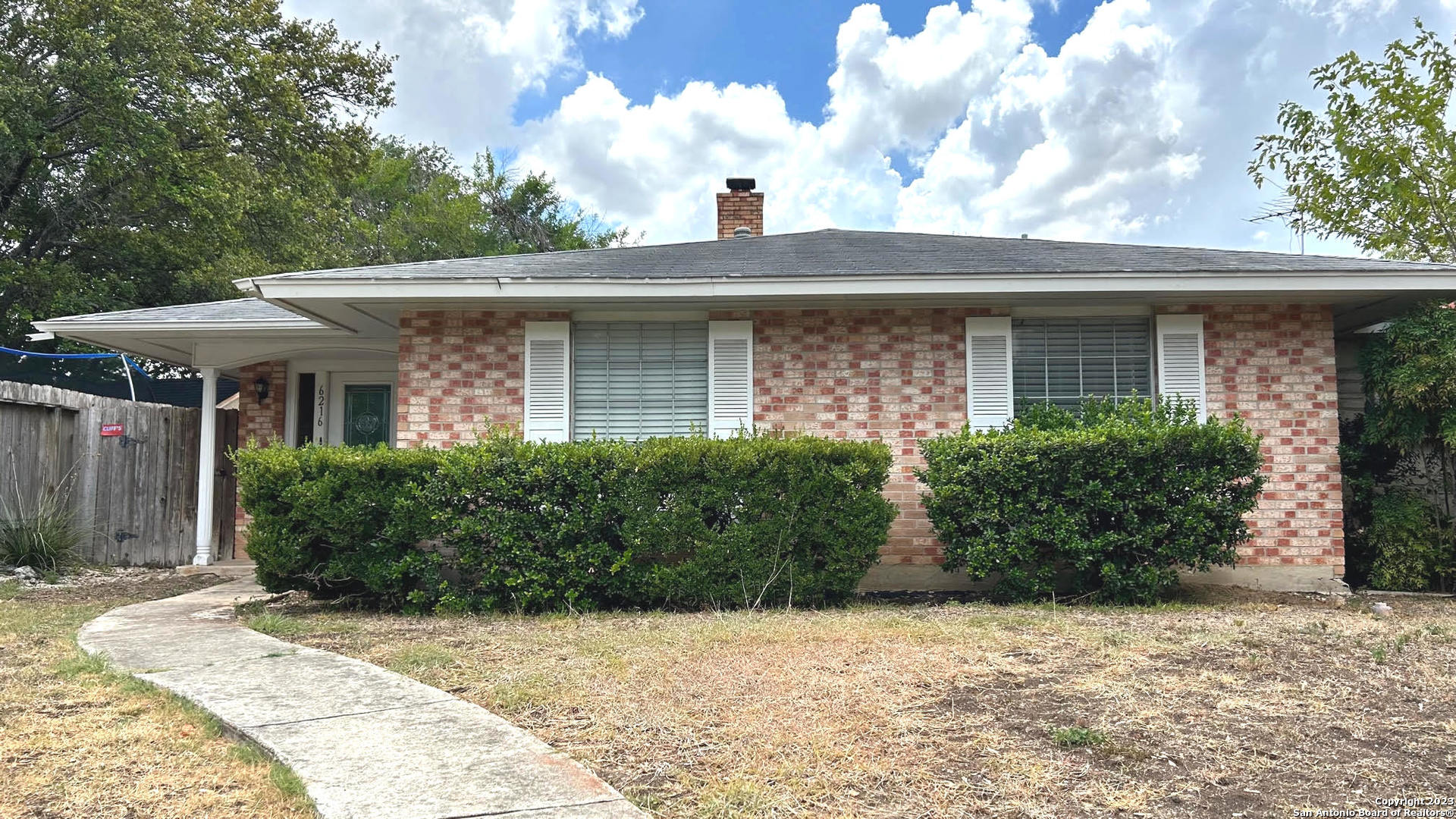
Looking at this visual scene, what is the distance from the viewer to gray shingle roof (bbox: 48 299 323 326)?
9398 millimetres

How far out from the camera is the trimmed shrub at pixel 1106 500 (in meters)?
6.68

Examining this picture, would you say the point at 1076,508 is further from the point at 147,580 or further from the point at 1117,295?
the point at 147,580

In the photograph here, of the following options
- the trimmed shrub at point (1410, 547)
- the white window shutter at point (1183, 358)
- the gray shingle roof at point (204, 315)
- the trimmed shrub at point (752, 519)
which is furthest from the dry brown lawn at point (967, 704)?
the gray shingle roof at point (204, 315)

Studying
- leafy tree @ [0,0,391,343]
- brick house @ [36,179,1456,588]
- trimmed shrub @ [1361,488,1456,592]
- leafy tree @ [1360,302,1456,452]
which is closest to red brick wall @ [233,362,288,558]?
brick house @ [36,179,1456,588]

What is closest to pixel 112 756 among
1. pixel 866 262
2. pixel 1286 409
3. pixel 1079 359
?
pixel 866 262

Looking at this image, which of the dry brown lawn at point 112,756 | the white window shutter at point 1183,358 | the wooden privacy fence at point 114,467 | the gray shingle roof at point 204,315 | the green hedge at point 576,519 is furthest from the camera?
the gray shingle roof at point 204,315

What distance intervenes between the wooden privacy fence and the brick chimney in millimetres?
6701

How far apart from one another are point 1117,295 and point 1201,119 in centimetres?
1058

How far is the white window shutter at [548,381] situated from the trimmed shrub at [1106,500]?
10.7 feet

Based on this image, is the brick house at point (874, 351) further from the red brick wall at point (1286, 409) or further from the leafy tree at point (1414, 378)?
Result: the leafy tree at point (1414, 378)

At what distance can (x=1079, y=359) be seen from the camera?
802 cm

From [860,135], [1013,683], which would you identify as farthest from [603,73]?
[1013,683]

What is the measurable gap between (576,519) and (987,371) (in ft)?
12.4

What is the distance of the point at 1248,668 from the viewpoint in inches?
179
